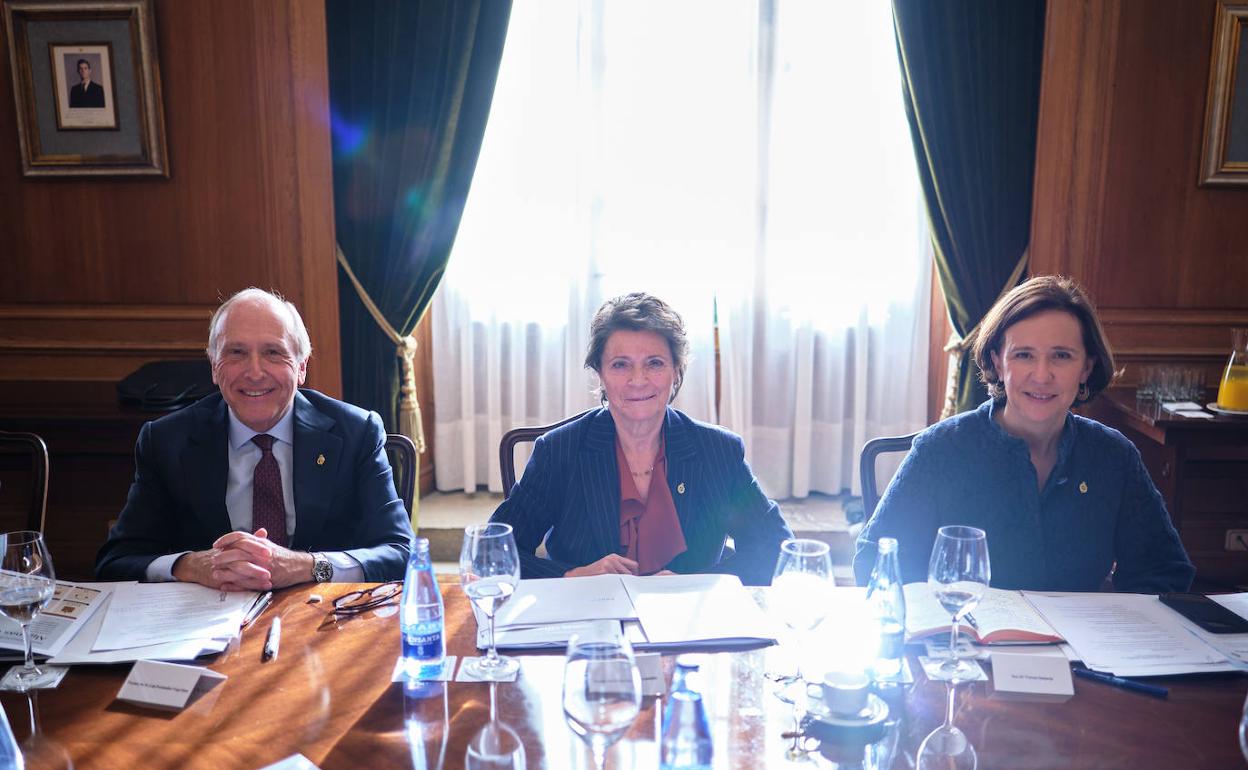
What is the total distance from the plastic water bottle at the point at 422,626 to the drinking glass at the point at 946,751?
65 centimetres

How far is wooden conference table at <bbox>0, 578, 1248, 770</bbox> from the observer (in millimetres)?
1071

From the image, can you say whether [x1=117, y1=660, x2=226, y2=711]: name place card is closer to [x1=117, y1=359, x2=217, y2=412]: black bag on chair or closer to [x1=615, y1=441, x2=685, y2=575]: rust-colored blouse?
[x1=615, y1=441, x2=685, y2=575]: rust-colored blouse

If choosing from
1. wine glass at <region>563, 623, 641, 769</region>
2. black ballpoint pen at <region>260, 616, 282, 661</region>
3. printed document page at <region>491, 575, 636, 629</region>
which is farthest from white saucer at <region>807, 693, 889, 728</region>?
black ballpoint pen at <region>260, 616, 282, 661</region>

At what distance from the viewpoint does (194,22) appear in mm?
3309

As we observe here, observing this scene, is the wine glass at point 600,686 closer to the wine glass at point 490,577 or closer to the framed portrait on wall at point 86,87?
the wine glass at point 490,577

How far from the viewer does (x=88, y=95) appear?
11.0ft

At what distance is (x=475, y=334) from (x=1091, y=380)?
2.63m

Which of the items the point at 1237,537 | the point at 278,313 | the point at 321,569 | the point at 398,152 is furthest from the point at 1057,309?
the point at 398,152

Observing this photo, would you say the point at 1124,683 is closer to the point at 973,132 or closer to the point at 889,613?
the point at 889,613

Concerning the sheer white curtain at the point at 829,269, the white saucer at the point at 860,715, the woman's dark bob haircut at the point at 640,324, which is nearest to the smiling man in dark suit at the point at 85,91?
the woman's dark bob haircut at the point at 640,324

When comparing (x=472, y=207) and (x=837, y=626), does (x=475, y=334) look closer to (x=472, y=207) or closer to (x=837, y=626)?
(x=472, y=207)

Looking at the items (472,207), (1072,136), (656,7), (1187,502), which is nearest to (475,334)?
(472,207)

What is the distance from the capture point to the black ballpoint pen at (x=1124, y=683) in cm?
121

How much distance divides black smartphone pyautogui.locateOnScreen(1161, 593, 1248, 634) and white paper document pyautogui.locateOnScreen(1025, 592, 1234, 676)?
0.07 feet
